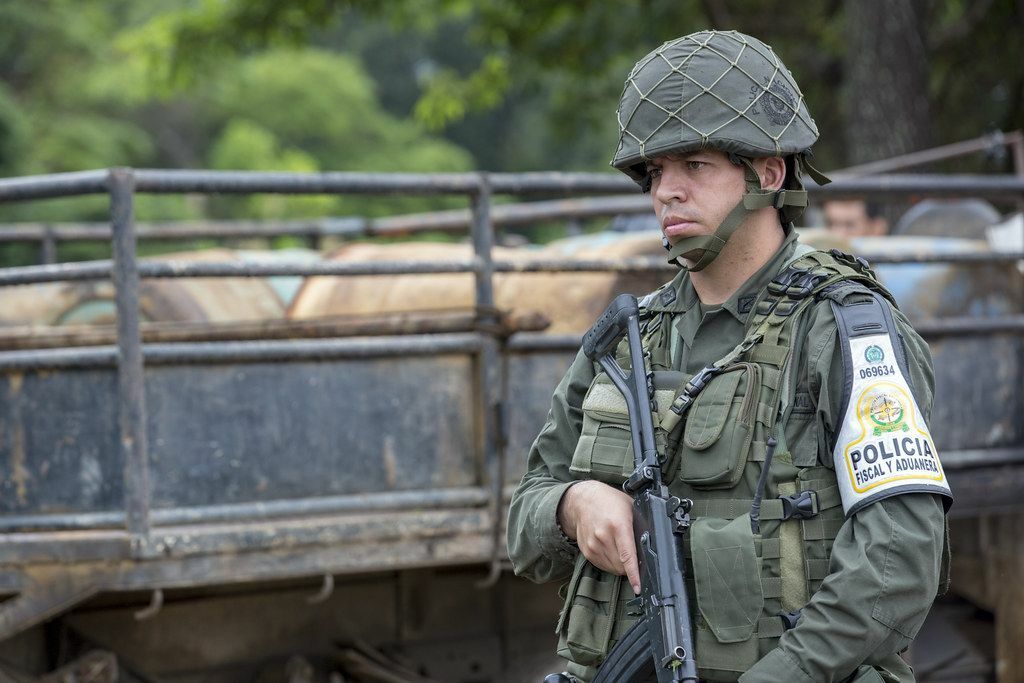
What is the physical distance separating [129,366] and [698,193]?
228 centimetres

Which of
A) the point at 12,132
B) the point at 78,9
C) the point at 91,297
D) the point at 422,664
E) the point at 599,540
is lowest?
the point at 422,664

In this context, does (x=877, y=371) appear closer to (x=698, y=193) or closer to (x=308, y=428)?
(x=698, y=193)

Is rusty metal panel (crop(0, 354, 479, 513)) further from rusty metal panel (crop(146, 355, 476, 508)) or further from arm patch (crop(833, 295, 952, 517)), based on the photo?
arm patch (crop(833, 295, 952, 517))

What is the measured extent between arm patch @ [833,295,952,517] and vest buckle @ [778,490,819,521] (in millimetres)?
53

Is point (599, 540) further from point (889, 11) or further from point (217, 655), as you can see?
point (889, 11)

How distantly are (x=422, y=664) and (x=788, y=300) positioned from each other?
309cm

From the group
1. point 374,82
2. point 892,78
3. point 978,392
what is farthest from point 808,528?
point 374,82

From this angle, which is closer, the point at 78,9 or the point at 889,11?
the point at 889,11

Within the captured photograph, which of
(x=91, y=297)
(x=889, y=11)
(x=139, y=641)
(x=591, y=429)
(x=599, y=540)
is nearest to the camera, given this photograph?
(x=599, y=540)

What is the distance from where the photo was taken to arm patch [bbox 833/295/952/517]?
1989mm

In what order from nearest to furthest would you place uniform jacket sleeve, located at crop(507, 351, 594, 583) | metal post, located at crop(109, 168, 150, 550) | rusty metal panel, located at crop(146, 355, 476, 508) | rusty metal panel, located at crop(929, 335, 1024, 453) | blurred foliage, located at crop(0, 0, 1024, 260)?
1. uniform jacket sleeve, located at crop(507, 351, 594, 583)
2. metal post, located at crop(109, 168, 150, 550)
3. rusty metal panel, located at crop(146, 355, 476, 508)
4. rusty metal panel, located at crop(929, 335, 1024, 453)
5. blurred foliage, located at crop(0, 0, 1024, 260)

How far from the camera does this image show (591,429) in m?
2.36

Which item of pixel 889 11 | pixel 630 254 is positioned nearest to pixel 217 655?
pixel 630 254

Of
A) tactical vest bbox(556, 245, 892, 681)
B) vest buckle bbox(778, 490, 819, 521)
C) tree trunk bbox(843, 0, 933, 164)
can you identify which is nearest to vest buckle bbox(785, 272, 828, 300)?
tactical vest bbox(556, 245, 892, 681)
